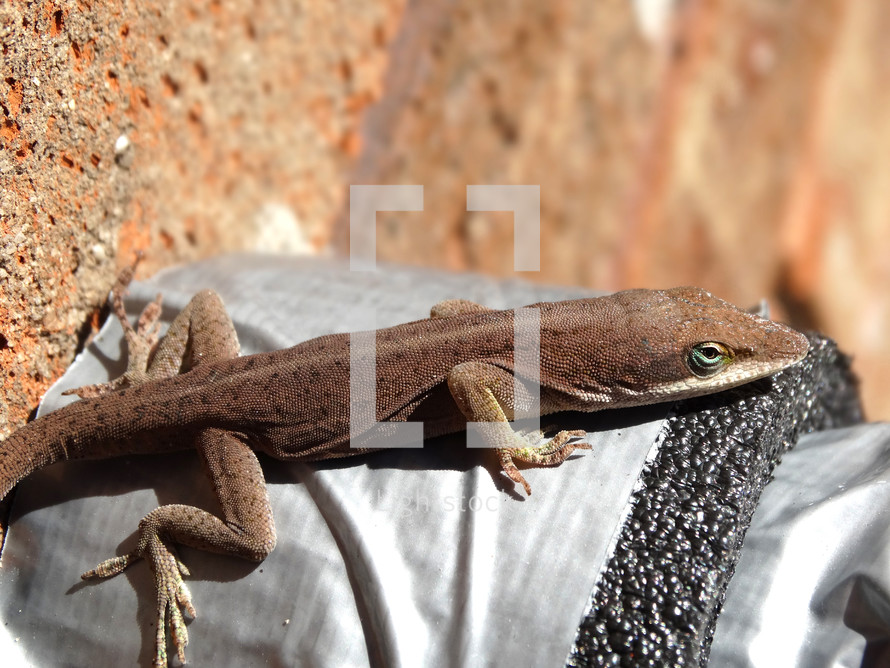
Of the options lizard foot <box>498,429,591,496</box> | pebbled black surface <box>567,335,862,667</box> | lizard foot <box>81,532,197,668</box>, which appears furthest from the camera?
lizard foot <box>498,429,591,496</box>

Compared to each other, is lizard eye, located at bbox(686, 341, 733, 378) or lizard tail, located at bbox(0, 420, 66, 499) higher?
lizard eye, located at bbox(686, 341, 733, 378)

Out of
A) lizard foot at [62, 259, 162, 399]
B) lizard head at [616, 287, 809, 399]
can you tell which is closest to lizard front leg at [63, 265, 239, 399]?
lizard foot at [62, 259, 162, 399]

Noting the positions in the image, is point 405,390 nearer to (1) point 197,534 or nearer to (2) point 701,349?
(1) point 197,534

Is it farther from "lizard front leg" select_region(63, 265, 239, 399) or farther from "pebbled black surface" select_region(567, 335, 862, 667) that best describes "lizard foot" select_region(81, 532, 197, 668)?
"pebbled black surface" select_region(567, 335, 862, 667)

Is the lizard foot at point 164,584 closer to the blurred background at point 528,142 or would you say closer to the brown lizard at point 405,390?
the brown lizard at point 405,390

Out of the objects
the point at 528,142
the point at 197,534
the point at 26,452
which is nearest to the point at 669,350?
the point at 197,534

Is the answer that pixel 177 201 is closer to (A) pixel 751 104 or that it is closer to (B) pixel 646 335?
(B) pixel 646 335

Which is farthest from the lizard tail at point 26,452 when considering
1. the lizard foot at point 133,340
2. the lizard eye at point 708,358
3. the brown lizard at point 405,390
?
the lizard eye at point 708,358

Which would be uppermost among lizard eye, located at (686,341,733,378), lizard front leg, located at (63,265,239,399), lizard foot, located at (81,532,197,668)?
lizard front leg, located at (63,265,239,399)
